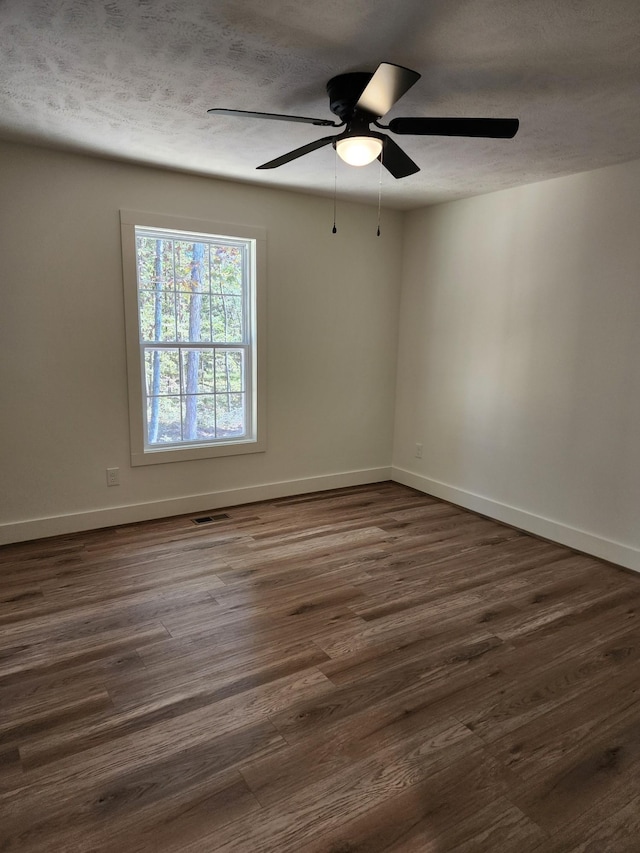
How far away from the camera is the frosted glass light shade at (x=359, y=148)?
2.16 m

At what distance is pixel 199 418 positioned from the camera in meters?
4.23

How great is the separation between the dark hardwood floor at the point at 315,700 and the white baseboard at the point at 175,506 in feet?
0.47

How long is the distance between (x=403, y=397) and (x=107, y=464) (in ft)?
9.19

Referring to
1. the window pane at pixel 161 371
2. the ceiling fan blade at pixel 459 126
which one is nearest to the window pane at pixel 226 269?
the window pane at pixel 161 371

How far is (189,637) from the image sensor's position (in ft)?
8.22

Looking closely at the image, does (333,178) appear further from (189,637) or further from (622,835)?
(622,835)

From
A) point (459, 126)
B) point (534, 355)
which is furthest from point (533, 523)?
point (459, 126)

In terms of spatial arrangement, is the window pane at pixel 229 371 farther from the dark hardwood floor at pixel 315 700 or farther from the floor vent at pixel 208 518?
the dark hardwood floor at pixel 315 700

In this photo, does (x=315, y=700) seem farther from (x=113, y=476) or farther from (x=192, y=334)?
(x=192, y=334)

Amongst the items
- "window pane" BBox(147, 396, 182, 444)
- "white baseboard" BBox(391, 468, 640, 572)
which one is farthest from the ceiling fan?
"white baseboard" BBox(391, 468, 640, 572)

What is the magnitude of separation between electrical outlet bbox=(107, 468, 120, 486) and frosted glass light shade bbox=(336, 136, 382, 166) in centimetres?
271

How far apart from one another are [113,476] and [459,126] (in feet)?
10.3

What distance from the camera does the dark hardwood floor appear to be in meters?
1.57

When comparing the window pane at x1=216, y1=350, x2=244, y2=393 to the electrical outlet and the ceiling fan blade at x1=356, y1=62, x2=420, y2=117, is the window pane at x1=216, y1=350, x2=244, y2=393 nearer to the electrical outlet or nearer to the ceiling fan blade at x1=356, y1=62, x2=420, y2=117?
the electrical outlet
